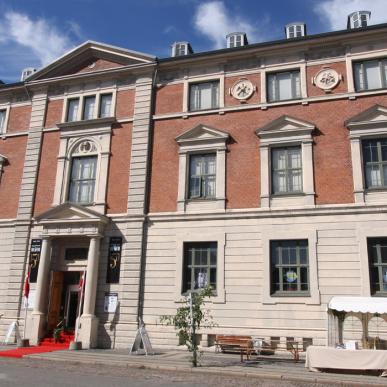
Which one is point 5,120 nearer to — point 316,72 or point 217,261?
point 217,261

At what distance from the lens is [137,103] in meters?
21.9

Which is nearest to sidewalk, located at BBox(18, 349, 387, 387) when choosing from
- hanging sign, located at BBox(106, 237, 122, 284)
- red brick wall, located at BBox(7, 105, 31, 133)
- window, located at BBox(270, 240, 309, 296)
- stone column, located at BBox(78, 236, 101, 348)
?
stone column, located at BBox(78, 236, 101, 348)

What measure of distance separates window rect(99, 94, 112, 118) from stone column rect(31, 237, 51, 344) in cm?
671

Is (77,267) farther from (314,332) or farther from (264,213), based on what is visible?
(314,332)

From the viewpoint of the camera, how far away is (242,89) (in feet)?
67.6

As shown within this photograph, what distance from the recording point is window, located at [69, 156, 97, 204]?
21.6 meters

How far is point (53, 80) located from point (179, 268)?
12084 mm

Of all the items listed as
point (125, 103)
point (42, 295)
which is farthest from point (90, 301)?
point (125, 103)

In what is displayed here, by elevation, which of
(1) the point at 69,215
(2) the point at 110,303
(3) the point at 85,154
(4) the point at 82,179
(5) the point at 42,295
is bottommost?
(2) the point at 110,303

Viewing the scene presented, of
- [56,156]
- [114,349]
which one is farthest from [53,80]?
[114,349]

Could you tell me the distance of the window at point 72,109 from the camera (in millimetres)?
23078

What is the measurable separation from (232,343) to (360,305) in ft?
16.9

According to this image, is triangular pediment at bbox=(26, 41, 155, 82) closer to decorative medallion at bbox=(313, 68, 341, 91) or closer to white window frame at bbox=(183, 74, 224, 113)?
white window frame at bbox=(183, 74, 224, 113)

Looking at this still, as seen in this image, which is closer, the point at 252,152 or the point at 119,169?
the point at 252,152
